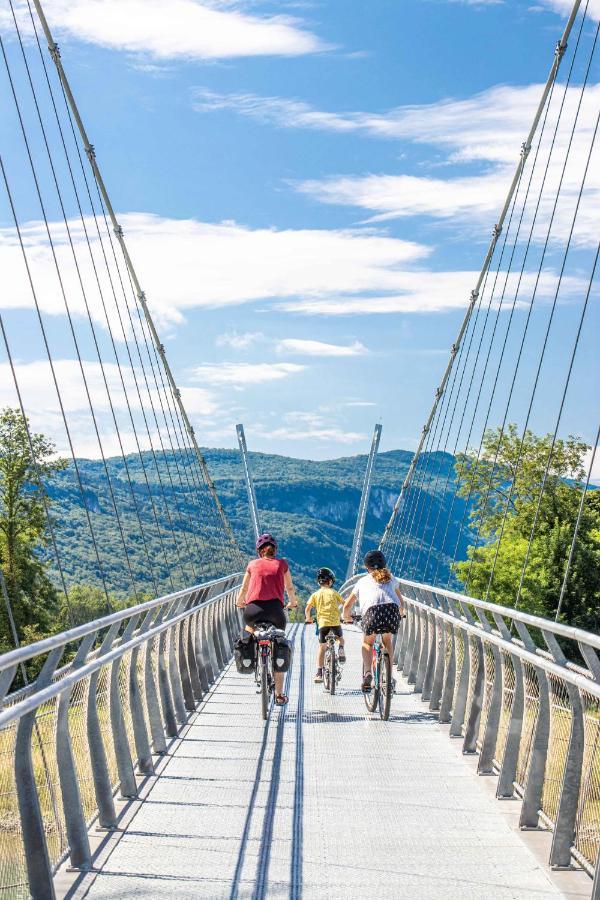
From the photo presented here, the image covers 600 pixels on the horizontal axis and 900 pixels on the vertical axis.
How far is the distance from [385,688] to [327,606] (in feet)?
7.07

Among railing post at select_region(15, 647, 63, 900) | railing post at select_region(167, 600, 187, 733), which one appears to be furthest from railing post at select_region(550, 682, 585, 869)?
railing post at select_region(167, 600, 187, 733)

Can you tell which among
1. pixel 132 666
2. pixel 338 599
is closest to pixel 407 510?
pixel 338 599

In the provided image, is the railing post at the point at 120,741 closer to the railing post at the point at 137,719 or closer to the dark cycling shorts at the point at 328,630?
the railing post at the point at 137,719

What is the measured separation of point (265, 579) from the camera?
1094 cm

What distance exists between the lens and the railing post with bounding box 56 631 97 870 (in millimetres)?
5309

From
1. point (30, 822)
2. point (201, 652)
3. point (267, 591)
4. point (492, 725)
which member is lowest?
point (201, 652)

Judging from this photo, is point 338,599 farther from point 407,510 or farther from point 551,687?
point 407,510

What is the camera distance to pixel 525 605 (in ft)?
169

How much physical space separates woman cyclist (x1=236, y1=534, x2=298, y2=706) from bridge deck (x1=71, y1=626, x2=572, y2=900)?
1.23m

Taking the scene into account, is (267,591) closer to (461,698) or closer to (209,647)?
(461,698)

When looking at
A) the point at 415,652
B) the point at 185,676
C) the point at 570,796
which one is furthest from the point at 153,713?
the point at 415,652

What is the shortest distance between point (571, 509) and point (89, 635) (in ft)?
158

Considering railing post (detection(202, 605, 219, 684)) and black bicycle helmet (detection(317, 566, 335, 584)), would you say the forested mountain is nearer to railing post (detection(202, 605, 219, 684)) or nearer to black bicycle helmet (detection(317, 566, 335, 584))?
railing post (detection(202, 605, 219, 684))

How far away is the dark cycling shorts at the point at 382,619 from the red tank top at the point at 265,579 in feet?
2.57
